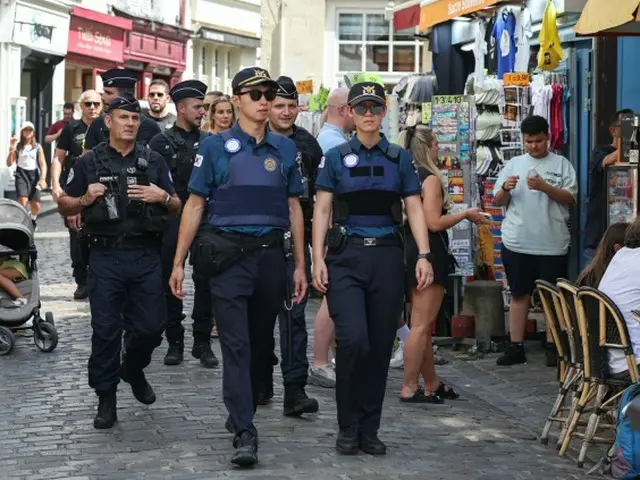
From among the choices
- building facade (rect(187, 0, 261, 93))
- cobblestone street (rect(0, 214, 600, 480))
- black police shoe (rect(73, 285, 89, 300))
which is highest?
building facade (rect(187, 0, 261, 93))

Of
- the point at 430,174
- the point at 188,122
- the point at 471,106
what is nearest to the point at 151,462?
the point at 430,174

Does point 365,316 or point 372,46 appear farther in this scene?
point 372,46

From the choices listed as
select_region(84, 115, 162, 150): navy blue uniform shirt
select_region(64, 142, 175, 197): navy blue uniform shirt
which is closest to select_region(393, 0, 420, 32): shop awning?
select_region(84, 115, 162, 150): navy blue uniform shirt

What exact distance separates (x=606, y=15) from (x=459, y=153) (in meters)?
4.12

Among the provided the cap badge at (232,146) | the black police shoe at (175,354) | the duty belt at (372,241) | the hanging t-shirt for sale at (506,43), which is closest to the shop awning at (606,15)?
the duty belt at (372,241)

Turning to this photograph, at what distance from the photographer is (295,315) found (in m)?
9.55

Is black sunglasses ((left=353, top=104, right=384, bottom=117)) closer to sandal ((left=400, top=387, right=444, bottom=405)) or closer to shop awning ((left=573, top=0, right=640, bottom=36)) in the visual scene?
shop awning ((left=573, top=0, right=640, bottom=36))

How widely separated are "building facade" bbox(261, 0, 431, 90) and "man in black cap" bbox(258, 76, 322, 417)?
31590 millimetres

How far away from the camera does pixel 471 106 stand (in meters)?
13.4

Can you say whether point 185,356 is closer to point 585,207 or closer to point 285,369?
point 285,369

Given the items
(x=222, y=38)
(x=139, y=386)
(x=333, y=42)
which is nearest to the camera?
(x=139, y=386)

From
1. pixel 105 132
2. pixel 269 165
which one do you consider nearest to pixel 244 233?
pixel 269 165

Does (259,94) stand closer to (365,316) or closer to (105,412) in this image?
(365,316)

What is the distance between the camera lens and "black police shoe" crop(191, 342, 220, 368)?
11312mm
